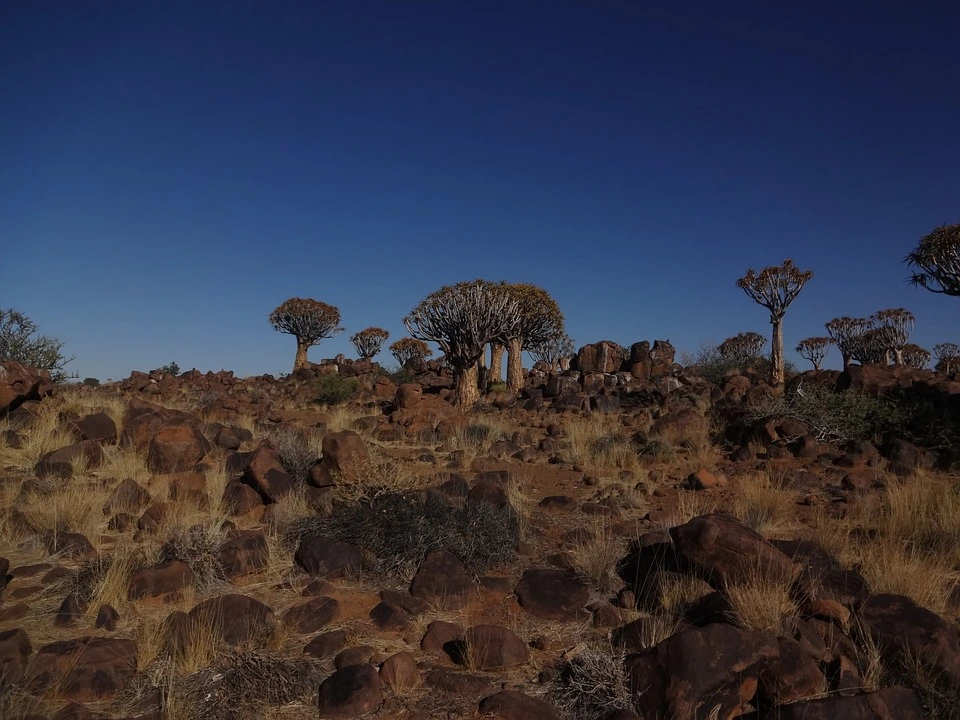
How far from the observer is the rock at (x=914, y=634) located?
3.46 m

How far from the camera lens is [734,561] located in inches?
178

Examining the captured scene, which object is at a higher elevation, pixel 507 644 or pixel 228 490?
pixel 228 490

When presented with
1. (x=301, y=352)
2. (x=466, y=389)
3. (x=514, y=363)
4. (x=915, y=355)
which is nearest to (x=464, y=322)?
(x=466, y=389)

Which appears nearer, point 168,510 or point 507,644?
point 507,644

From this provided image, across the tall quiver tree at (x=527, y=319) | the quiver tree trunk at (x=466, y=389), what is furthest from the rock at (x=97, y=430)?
the tall quiver tree at (x=527, y=319)

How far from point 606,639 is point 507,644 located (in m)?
0.70

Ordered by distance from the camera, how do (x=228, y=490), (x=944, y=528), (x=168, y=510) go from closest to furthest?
(x=944, y=528) → (x=168, y=510) → (x=228, y=490)

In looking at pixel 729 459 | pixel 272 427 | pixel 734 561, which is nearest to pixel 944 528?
pixel 734 561

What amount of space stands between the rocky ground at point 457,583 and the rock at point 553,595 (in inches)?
0.9

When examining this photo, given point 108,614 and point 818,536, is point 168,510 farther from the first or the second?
point 818,536

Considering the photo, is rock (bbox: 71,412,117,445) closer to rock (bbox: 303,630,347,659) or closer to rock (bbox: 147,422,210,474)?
rock (bbox: 147,422,210,474)

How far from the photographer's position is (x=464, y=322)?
19.7 metres

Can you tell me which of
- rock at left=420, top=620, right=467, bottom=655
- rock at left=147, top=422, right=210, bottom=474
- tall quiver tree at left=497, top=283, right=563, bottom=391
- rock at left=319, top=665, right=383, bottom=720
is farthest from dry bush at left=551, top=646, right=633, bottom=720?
tall quiver tree at left=497, top=283, right=563, bottom=391

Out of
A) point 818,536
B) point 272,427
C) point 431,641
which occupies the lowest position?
point 431,641
